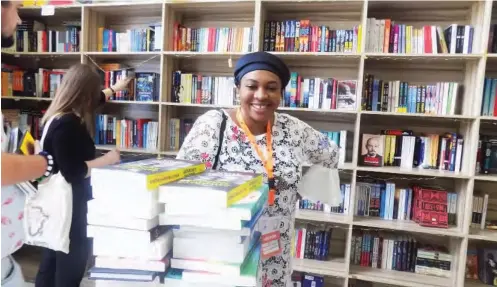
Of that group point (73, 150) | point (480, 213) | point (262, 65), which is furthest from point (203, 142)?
point (480, 213)

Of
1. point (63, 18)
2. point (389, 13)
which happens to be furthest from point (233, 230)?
point (63, 18)

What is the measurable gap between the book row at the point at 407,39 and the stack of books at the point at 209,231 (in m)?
2.02

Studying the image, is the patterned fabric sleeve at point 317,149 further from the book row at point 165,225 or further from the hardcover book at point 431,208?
the hardcover book at point 431,208

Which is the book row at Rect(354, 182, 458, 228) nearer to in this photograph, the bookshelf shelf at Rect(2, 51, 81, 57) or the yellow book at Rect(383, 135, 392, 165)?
the yellow book at Rect(383, 135, 392, 165)

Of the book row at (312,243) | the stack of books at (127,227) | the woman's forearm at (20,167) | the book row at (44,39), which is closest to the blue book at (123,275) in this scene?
the stack of books at (127,227)

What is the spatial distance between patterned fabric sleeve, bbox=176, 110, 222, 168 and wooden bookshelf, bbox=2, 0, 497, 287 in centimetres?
129

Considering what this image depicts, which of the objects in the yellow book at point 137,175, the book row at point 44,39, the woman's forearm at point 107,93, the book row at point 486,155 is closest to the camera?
the yellow book at point 137,175

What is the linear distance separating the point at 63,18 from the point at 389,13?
280 cm

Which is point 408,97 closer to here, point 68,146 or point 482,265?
point 482,265

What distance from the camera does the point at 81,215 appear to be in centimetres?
190

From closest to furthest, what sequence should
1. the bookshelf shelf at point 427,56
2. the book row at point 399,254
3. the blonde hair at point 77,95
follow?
the blonde hair at point 77,95, the bookshelf shelf at point 427,56, the book row at point 399,254

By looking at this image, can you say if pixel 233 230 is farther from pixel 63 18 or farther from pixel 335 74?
pixel 63 18

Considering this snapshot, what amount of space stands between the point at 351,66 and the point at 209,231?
2235 millimetres

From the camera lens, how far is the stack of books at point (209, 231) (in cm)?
65
